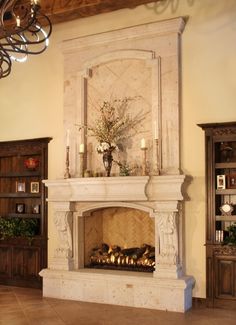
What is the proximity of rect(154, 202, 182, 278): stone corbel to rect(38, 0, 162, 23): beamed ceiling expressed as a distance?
9.73 feet

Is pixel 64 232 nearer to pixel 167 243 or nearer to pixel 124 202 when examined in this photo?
pixel 124 202

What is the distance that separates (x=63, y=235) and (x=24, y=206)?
3.88ft

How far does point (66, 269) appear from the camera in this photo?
695 cm

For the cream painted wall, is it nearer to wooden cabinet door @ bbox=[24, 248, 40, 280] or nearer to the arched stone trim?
the arched stone trim

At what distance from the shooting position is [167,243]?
6316 mm

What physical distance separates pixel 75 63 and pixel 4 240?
126 inches

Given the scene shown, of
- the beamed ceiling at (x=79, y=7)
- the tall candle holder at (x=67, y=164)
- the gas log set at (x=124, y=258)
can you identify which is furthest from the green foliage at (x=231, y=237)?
the beamed ceiling at (x=79, y=7)

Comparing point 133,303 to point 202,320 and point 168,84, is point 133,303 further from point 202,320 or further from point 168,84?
point 168,84

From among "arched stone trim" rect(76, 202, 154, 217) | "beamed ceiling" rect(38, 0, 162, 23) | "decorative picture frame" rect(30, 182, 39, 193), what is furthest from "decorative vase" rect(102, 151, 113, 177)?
"beamed ceiling" rect(38, 0, 162, 23)

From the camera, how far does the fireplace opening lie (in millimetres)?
6977

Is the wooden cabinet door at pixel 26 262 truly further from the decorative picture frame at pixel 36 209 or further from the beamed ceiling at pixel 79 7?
the beamed ceiling at pixel 79 7

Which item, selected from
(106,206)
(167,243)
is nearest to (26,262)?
(106,206)

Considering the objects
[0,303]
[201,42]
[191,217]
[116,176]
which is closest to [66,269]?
[0,303]

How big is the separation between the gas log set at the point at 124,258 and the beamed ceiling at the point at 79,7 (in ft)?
11.9
